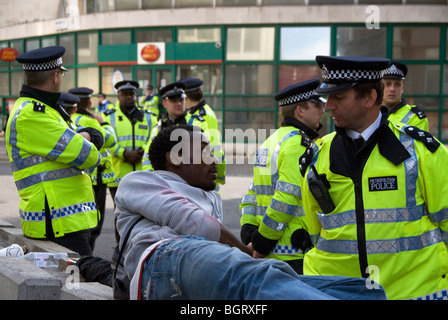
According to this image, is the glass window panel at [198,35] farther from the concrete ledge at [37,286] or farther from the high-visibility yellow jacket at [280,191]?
the concrete ledge at [37,286]

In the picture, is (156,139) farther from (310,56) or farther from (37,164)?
(310,56)

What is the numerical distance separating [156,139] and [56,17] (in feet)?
81.5

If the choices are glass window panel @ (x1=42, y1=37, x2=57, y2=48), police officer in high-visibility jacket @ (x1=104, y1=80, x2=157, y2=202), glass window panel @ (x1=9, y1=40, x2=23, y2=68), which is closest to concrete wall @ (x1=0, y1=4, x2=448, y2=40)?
glass window panel @ (x1=42, y1=37, x2=57, y2=48)

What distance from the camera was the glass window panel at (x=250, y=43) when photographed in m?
21.9

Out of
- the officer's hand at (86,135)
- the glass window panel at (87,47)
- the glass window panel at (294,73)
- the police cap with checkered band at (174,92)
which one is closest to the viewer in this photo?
the officer's hand at (86,135)

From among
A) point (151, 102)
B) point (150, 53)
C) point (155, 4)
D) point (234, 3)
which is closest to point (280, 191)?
point (151, 102)

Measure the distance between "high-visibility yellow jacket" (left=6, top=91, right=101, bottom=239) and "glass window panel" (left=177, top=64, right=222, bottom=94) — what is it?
57.7ft

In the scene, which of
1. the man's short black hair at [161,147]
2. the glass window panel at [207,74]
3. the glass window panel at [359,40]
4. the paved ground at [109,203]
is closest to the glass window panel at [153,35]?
the glass window panel at [207,74]

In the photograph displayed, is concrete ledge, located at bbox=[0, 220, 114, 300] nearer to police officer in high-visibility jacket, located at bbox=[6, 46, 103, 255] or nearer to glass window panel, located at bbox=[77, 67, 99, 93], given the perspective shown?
police officer in high-visibility jacket, located at bbox=[6, 46, 103, 255]

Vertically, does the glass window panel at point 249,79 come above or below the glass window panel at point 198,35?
below

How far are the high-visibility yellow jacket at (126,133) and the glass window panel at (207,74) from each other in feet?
45.5

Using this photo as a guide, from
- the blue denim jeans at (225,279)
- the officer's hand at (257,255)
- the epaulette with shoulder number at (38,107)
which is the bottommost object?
the officer's hand at (257,255)

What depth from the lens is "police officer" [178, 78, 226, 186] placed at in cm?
705
